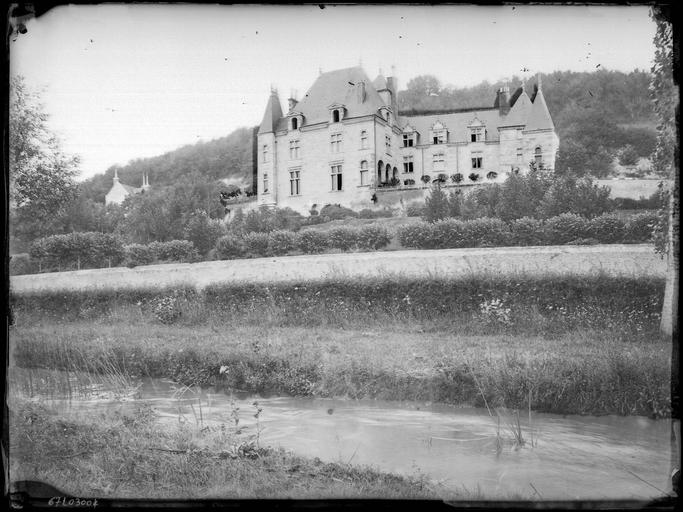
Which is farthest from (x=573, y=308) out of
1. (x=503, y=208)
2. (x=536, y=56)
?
(x=536, y=56)

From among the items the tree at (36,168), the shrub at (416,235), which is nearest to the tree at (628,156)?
the shrub at (416,235)

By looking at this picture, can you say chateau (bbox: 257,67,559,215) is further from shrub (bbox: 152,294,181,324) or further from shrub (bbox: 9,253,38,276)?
shrub (bbox: 9,253,38,276)

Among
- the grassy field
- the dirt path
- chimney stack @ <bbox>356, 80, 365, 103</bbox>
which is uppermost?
chimney stack @ <bbox>356, 80, 365, 103</bbox>

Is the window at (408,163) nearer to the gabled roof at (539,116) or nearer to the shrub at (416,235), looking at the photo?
the shrub at (416,235)

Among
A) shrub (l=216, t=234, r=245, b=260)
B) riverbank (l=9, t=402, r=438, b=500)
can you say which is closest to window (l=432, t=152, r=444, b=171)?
shrub (l=216, t=234, r=245, b=260)

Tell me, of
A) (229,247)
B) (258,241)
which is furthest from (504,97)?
(229,247)

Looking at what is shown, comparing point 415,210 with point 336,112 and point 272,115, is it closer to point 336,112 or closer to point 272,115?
point 336,112

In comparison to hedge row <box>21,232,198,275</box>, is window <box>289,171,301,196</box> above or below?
above
